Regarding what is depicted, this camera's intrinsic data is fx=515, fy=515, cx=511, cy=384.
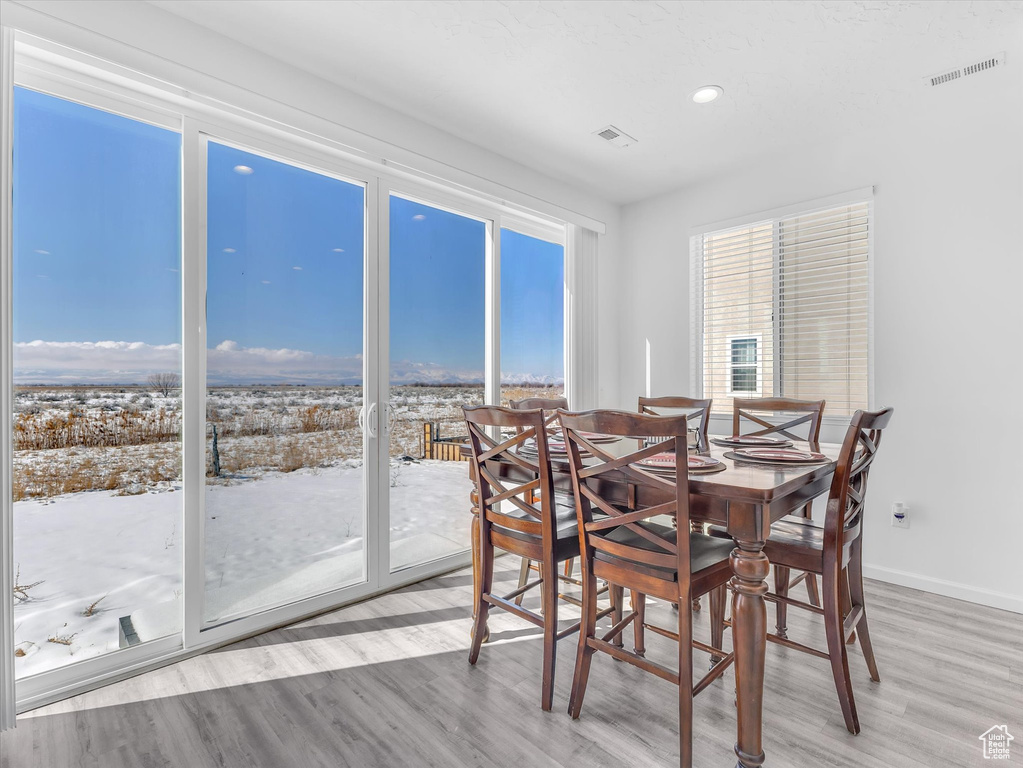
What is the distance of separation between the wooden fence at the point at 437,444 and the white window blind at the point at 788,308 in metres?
1.93

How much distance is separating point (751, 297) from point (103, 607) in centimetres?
395

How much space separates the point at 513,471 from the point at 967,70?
2.87 m

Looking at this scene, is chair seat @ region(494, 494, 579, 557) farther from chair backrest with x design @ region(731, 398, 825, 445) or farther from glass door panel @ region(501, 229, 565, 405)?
glass door panel @ region(501, 229, 565, 405)

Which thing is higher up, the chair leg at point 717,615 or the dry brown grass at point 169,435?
the dry brown grass at point 169,435

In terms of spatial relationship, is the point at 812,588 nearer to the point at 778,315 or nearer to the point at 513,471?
the point at 513,471

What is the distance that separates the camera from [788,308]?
11.3 ft

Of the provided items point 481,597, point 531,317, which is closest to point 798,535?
point 481,597

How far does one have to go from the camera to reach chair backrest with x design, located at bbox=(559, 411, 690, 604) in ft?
4.91

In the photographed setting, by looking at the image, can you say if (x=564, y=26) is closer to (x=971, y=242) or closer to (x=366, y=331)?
(x=366, y=331)

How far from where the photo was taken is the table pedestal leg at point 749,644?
58.5 inches

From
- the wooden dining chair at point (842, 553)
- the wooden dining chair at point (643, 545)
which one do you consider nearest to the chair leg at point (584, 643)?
the wooden dining chair at point (643, 545)

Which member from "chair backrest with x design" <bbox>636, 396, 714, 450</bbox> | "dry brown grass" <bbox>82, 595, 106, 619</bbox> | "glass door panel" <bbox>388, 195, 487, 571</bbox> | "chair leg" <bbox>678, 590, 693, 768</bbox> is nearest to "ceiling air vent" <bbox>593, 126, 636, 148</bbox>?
"glass door panel" <bbox>388, 195, 487, 571</bbox>

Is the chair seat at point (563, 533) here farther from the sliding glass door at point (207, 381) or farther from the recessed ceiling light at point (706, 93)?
the recessed ceiling light at point (706, 93)

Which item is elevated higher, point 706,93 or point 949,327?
point 706,93
